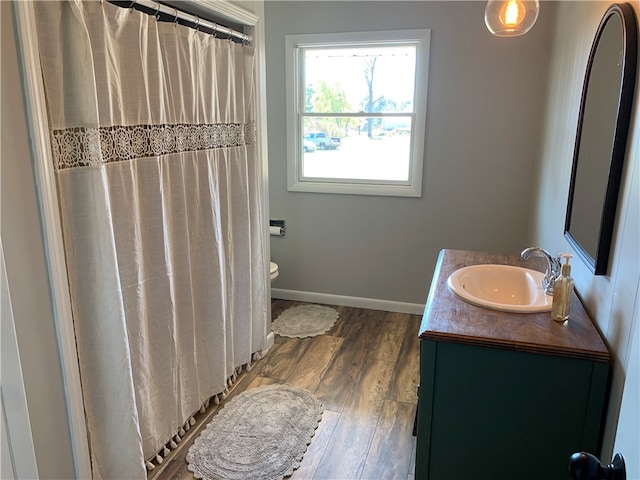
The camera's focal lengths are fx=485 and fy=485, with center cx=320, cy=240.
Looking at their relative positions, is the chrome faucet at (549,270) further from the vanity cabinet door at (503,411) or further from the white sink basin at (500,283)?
the vanity cabinet door at (503,411)

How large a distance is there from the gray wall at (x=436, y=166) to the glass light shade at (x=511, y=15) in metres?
1.32

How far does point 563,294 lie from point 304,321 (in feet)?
7.30

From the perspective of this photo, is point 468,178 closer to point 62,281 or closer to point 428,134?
point 428,134

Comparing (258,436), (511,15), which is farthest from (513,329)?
(258,436)

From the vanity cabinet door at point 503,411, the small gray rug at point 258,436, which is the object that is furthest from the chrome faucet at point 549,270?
the small gray rug at point 258,436

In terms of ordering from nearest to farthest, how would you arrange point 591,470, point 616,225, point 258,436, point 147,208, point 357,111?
point 591,470, point 616,225, point 147,208, point 258,436, point 357,111

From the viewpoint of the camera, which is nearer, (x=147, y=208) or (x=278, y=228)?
(x=147, y=208)

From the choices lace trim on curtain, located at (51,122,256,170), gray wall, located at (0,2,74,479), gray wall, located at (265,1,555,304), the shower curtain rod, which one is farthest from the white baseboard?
Answer: gray wall, located at (0,2,74,479)

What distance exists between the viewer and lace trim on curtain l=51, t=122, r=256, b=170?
1.54m

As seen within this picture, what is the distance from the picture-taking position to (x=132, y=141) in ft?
6.00

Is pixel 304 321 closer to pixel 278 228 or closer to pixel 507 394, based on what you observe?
pixel 278 228

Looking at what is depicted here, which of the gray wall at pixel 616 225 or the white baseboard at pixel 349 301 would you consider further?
the white baseboard at pixel 349 301

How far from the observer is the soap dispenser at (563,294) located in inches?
62.1

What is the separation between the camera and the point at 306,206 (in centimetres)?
376
